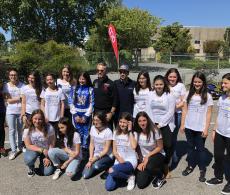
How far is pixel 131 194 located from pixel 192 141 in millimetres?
1376

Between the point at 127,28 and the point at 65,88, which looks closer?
the point at 65,88

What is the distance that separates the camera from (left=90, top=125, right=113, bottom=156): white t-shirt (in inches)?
210

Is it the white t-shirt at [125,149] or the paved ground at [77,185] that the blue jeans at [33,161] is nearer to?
the paved ground at [77,185]

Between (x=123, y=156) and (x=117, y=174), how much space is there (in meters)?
0.37

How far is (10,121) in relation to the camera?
6.14m

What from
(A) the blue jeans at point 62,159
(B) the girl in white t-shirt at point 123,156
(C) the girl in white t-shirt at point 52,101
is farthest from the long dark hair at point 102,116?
(C) the girl in white t-shirt at point 52,101

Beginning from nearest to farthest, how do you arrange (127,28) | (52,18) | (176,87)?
(176,87), (52,18), (127,28)

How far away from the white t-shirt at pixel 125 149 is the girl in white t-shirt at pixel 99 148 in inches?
7.0

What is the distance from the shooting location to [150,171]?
4.96 meters

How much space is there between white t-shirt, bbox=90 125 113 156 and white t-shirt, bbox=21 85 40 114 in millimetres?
1333

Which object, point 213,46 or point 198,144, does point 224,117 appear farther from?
point 213,46

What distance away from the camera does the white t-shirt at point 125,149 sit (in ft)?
16.8

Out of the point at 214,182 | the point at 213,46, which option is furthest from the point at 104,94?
the point at 213,46

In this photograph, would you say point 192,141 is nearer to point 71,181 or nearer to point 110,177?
point 110,177
